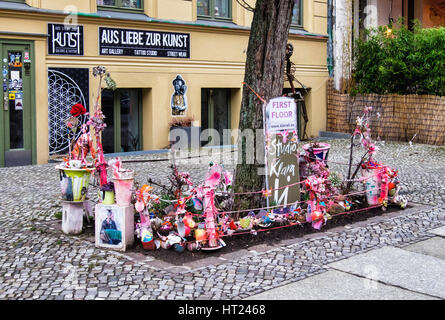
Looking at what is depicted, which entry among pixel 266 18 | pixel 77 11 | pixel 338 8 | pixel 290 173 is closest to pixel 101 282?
pixel 290 173

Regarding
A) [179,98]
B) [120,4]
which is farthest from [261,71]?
[179,98]

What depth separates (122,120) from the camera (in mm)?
15023

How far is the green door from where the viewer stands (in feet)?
41.1

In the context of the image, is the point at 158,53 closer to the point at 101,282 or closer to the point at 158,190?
the point at 158,190

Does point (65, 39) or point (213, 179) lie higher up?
point (65, 39)

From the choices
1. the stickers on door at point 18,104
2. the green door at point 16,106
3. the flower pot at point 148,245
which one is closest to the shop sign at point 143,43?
the green door at point 16,106

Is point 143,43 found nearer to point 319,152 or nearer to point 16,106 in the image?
point 16,106

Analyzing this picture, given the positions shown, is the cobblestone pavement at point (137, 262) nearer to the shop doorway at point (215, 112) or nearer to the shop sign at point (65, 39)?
the shop sign at point (65, 39)

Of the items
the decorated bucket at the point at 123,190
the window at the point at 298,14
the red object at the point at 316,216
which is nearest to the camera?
the decorated bucket at the point at 123,190

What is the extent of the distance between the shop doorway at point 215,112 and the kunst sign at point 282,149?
8.18m

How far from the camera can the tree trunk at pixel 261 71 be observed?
305 inches

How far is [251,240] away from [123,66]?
8.36 m

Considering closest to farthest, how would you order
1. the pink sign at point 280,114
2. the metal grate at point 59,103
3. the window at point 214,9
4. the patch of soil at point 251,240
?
the patch of soil at point 251,240
the pink sign at point 280,114
the metal grate at point 59,103
the window at point 214,9

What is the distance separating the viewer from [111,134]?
579 inches
